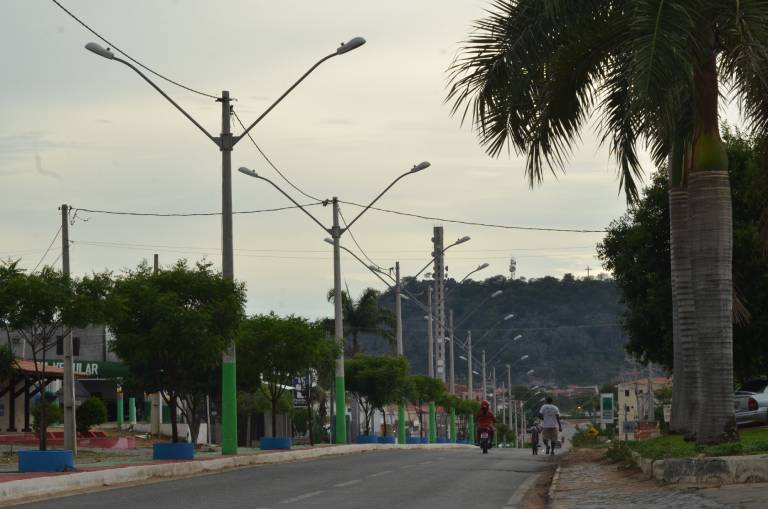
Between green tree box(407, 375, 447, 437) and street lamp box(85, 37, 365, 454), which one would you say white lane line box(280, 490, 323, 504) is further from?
green tree box(407, 375, 447, 437)

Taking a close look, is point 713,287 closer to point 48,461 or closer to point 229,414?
point 48,461

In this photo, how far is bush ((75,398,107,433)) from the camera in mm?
52781

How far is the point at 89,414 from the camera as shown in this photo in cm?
5322

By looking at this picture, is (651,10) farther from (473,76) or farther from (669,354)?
(669,354)

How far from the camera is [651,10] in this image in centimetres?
1691

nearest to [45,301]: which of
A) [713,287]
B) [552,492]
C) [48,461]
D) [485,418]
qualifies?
[48,461]

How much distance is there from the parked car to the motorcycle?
9647 millimetres

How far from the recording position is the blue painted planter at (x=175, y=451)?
27.3 meters

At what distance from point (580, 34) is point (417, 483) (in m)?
7.42

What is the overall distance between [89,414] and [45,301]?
29.9 meters

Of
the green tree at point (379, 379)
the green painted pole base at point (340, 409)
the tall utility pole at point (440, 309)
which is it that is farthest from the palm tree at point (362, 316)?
the green painted pole base at point (340, 409)

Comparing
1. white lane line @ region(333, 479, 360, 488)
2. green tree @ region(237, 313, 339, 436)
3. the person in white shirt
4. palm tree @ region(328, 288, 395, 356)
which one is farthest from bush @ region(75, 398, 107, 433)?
palm tree @ region(328, 288, 395, 356)

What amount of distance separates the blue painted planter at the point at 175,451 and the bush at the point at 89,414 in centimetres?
2586

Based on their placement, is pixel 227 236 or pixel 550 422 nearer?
pixel 227 236
